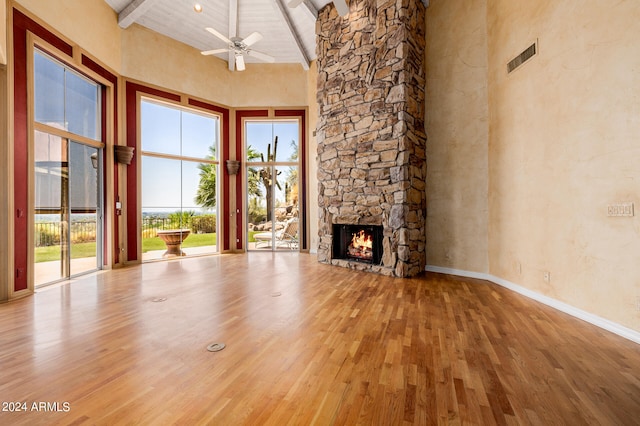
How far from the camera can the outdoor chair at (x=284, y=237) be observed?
7.76 metres

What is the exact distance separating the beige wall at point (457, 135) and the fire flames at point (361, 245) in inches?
44.2

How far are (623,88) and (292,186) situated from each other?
6.43 meters

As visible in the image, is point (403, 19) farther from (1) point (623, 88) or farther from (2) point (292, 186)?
(2) point (292, 186)

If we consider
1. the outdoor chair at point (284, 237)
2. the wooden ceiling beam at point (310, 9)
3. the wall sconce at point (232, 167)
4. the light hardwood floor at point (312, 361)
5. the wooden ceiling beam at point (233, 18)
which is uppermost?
the wooden ceiling beam at point (233, 18)

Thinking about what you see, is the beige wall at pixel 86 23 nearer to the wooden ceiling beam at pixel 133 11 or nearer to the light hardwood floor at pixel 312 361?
the wooden ceiling beam at pixel 133 11

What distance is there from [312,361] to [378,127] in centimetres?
414

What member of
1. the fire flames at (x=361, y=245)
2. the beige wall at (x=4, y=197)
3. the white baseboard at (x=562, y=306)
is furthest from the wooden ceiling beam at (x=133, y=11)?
the white baseboard at (x=562, y=306)

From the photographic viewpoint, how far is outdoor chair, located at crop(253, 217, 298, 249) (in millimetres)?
7762

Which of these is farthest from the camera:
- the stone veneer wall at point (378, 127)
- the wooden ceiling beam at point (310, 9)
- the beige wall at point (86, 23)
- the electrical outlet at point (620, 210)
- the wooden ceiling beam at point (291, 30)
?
the wooden ceiling beam at point (291, 30)

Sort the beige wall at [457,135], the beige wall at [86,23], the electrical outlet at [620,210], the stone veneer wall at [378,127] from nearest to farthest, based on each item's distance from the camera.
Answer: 1. the electrical outlet at [620,210]
2. the beige wall at [86,23]
3. the beige wall at [457,135]
4. the stone veneer wall at [378,127]

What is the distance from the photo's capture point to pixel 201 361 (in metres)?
2.12

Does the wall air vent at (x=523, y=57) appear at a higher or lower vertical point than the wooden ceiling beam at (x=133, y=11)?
lower

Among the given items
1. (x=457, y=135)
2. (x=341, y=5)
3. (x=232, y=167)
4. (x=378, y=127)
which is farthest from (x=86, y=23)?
(x=457, y=135)

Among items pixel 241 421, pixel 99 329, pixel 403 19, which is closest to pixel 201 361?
pixel 241 421
